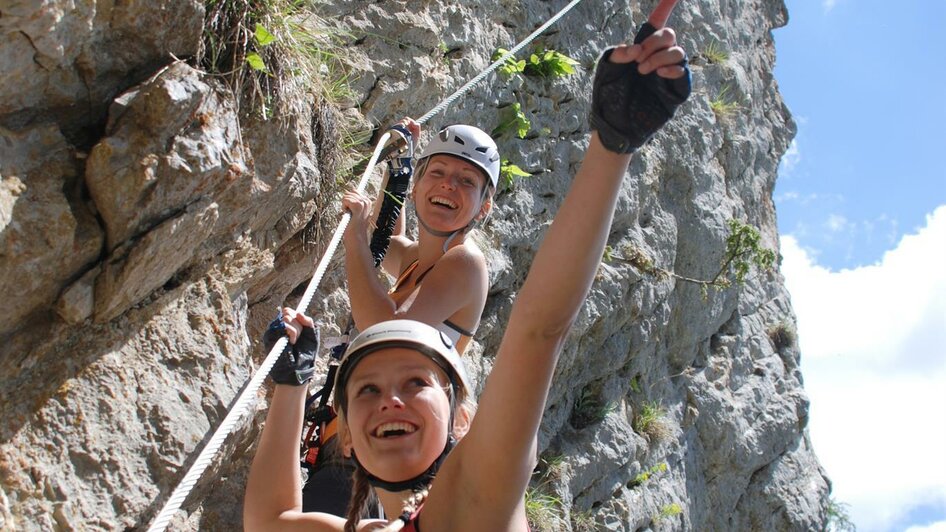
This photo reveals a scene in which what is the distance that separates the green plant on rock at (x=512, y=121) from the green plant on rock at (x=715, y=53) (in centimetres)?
434

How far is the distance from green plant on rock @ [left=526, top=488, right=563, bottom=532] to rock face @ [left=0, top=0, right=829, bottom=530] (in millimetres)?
117

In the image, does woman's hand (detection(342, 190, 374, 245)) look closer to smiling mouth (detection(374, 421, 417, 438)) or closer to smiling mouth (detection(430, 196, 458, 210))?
smiling mouth (detection(430, 196, 458, 210))

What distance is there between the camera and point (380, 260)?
4.53m

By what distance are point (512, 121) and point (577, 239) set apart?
6312mm

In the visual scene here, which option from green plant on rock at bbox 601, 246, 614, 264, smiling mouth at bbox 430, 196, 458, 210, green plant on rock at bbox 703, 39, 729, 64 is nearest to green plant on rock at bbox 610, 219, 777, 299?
green plant on rock at bbox 601, 246, 614, 264

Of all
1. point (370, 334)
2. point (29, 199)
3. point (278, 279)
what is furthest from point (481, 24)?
point (370, 334)

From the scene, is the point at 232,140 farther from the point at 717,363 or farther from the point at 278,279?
the point at 717,363

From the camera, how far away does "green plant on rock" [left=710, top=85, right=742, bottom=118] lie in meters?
11.2

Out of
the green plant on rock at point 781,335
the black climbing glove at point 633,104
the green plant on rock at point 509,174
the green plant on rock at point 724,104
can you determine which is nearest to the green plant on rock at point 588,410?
the green plant on rock at point 509,174

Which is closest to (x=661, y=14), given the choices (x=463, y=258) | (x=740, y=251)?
(x=463, y=258)

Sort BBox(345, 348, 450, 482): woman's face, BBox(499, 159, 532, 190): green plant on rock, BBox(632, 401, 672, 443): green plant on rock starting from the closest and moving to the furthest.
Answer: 1. BBox(345, 348, 450, 482): woman's face
2. BBox(499, 159, 532, 190): green plant on rock
3. BBox(632, 401, 672, 443): green plant on rock

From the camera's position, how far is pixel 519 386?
1.78 meters

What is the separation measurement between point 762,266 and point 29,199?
9297 millimetres

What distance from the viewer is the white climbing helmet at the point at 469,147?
4.12 m
